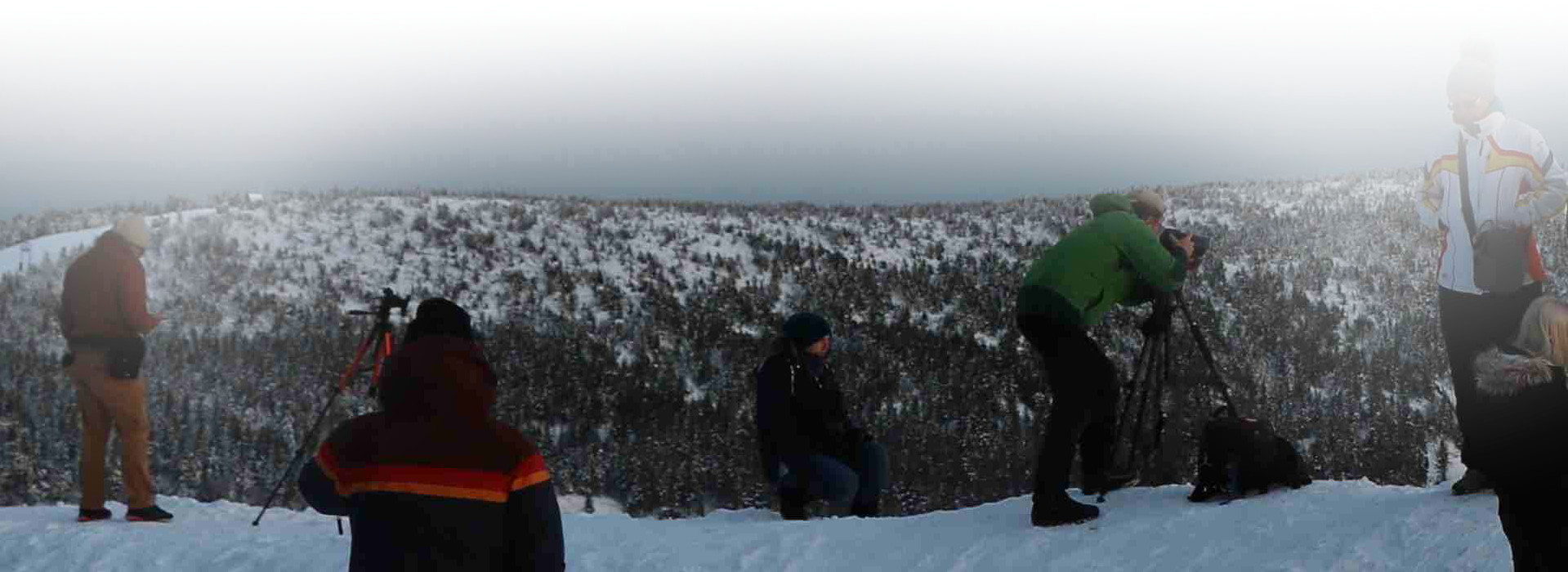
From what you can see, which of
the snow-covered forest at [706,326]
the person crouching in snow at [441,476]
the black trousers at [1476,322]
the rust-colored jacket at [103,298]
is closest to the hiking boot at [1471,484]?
the black trousers at [1476,322]

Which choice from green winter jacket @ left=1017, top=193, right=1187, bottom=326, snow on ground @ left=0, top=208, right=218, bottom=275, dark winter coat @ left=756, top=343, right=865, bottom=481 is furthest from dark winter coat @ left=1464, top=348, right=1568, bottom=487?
snow on ground @ left=0, top=208, right=218, bottom=275

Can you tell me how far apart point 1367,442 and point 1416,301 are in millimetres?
16557

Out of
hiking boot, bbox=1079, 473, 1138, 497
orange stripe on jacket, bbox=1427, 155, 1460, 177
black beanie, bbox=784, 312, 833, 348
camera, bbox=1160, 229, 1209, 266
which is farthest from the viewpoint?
black beanie, bbox=784, 312, 833, 348

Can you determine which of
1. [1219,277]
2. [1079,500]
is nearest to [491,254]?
[1219,277]

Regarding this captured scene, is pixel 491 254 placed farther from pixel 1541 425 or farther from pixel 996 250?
pixel 1541 425

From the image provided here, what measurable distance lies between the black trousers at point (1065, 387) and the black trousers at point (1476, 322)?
1510 millimetres

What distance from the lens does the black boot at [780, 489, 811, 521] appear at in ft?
24.6

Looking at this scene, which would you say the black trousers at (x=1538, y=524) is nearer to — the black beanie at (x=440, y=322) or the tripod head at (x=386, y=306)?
the black beanie at (x=440, y=322)

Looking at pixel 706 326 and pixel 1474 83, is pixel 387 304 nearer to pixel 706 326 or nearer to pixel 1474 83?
pixel 1474 83

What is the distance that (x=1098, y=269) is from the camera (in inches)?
223

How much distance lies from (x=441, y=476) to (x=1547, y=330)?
10.2ft

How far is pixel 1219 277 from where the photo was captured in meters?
64.4

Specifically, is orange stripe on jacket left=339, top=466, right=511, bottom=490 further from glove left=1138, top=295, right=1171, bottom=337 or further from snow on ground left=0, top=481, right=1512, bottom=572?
glove left=1138, top=295, right=1171, bottom=337

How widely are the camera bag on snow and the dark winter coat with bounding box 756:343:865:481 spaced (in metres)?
2.33
